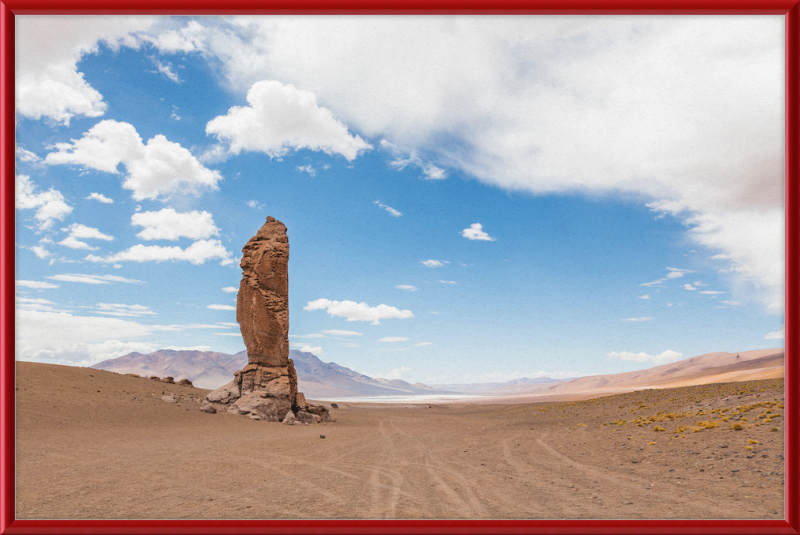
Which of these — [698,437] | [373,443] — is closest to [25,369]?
[373,443]

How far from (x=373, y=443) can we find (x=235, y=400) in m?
13.1

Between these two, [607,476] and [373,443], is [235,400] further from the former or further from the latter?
[607,476]

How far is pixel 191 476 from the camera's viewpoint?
9047 millimetres

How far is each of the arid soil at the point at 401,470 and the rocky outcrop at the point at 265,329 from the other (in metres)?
5.71

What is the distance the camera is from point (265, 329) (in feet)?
83.9

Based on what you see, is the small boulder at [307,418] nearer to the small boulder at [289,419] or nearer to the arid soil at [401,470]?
the small boulder at [289,419]

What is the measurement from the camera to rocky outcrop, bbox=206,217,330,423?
2491 cm

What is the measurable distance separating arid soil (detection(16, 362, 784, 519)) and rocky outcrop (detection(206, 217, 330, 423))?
5.71 m

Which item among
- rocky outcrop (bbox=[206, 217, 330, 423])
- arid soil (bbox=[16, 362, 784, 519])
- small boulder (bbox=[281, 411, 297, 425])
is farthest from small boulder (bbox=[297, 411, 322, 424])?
arid soil (bbox=[16, 362, 784, 519])

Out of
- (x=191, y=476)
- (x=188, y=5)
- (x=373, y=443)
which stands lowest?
(x=373, y=443)

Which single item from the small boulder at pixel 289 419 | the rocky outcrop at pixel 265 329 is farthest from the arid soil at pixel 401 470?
the rocky outcrop at pixel 265 329

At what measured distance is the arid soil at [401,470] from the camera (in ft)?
21.3

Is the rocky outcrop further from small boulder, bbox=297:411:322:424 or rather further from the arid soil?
the arid soil

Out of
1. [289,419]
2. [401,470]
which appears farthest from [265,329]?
[401,470]
